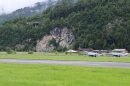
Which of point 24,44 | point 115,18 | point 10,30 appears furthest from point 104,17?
point 10,30

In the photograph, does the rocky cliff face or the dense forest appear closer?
the dense forest

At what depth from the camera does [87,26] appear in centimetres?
15862

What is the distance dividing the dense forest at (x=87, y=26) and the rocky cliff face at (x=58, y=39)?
286 cm

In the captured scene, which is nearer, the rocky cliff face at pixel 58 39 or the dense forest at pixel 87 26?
the dense forest at pixel 87 26

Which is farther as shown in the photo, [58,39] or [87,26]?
[58,39]

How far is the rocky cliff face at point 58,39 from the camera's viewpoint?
16625 centimetres

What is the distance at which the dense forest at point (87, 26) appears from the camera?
13875 cm

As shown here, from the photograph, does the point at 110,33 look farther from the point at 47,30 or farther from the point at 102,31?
the point at 47,30

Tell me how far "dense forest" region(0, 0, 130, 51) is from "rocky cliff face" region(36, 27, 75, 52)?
2.86m

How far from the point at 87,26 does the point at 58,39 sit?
22.2 m

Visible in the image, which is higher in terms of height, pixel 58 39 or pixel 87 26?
pixel 87 26

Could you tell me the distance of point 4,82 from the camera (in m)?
16.9

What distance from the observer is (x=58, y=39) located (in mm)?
172125

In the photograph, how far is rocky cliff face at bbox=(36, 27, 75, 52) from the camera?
166 m
